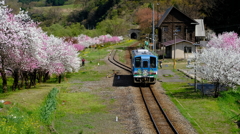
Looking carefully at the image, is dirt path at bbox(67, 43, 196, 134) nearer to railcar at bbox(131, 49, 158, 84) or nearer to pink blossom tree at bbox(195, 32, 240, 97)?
railcar at bbox(131, 49, 158, 84)

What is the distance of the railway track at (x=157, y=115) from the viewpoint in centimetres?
1569

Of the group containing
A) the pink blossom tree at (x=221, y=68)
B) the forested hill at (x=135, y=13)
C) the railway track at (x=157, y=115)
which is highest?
the forested hill at (x=135, y=13)

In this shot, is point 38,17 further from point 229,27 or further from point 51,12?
point 229,27

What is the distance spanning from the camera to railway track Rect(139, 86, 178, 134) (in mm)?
15688

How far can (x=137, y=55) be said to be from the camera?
2770 cm

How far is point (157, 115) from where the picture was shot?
61.5 ft

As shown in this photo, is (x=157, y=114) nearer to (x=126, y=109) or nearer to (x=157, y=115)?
(x=157, y=115)

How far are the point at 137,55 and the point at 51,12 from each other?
157 m

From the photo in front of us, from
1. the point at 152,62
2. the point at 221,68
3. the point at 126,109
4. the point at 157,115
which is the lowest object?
the point at 157,115

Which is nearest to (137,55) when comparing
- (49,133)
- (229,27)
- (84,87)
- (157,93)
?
→ (157,93)

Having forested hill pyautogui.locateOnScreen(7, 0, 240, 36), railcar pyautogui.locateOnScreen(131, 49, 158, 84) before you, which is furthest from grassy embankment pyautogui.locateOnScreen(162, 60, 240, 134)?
forested hill pyautogui.locateOnScreen(7, 0, 240, 36)

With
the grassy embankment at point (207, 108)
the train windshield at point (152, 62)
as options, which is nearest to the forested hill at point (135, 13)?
the train windshield at point (152, 62)

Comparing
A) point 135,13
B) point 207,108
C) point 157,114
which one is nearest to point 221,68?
point 207,108

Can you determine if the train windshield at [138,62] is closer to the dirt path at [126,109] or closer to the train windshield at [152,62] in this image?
the train windshield at [152,62]
